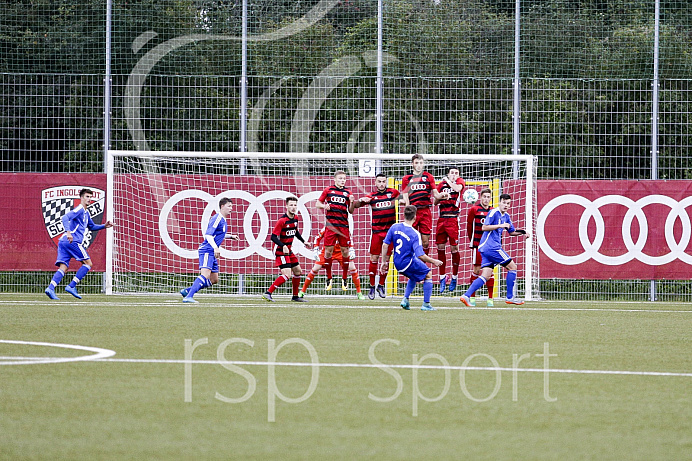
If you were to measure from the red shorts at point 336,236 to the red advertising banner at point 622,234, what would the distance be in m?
3.92

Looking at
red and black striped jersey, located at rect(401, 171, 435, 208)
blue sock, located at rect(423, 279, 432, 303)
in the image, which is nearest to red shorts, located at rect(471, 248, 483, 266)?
red and black striped jersey, located at rect(401, 171, 435, 208)

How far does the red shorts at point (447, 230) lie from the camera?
1515 centimetres

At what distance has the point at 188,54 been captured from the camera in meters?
19.0

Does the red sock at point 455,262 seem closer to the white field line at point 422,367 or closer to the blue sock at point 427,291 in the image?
the blue sock at point 427,291

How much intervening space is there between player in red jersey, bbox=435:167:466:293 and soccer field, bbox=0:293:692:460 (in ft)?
17.3

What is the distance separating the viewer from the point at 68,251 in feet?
47.0

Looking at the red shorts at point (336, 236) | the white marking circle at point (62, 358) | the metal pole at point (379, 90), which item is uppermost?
the metal pole at point (379, 90)

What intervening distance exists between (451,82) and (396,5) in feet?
6.36

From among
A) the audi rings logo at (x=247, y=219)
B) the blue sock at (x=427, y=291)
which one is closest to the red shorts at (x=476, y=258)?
the blue sock at (x=427, y=291)

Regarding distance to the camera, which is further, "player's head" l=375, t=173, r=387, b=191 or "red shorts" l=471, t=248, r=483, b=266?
"red shorts" l=471, t=248, r=483, b=266

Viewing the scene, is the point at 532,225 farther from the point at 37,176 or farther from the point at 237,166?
the point at 37,176

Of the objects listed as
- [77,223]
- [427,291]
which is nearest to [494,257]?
[427,291]

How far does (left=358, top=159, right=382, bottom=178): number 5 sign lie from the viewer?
1614cm

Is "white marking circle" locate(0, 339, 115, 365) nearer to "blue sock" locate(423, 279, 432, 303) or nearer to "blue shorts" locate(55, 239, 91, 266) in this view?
"blue sock" locate(423, 279, 432, 303)
